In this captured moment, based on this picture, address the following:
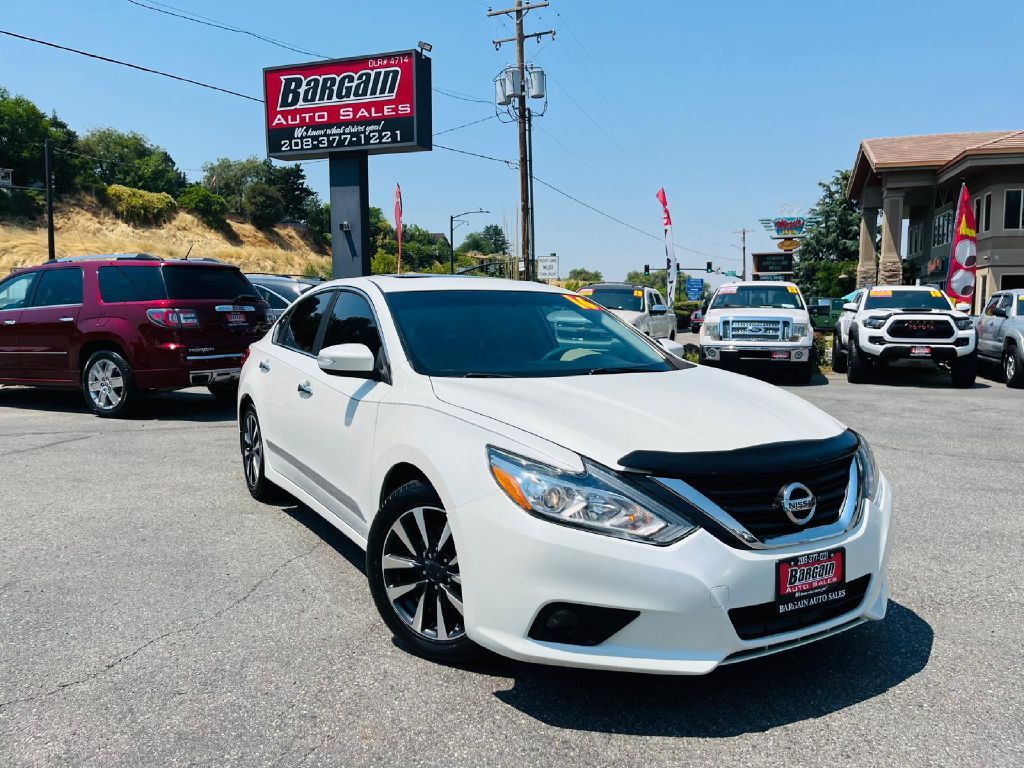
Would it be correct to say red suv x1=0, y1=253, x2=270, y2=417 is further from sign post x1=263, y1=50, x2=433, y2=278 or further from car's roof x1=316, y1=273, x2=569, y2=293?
sign post x1=263, y1=50, x2=433, y2=278

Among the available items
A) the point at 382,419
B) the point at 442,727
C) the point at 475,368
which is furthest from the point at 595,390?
the point at 442,727

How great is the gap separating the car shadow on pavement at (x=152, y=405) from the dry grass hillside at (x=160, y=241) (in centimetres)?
4268

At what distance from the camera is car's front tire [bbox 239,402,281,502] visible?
5.77 m

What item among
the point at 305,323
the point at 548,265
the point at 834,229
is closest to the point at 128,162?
the point at 548,265

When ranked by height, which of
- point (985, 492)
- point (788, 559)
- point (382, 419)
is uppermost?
point (382, 419)

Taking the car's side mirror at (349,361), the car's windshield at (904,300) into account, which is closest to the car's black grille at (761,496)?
the car's side mirror at (349,361)

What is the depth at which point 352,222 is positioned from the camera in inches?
840

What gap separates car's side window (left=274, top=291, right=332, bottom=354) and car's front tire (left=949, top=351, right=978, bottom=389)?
12.2m

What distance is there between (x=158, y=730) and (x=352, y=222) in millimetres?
19512

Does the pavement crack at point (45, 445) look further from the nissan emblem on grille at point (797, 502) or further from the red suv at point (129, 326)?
the nissan emblem on grille at point (797, 502)

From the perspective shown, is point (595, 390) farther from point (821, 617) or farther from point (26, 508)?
point (26, 508)


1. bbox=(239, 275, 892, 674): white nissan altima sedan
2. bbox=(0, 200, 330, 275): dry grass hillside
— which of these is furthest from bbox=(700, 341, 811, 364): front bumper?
bbox=(0, 200, 330, 275): dry grass hillside

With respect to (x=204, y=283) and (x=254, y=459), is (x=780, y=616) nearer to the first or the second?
(x=254, y=459)

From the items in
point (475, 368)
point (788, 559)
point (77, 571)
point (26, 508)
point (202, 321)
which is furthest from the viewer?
point (202, 321)
